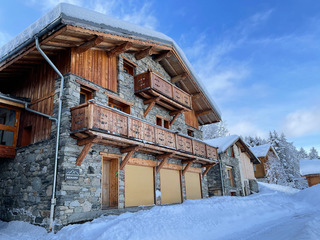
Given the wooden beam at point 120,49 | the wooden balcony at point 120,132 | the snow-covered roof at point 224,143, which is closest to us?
the wooden balcony at point 120,132

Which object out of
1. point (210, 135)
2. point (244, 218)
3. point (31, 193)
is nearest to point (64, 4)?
point (31, 193)

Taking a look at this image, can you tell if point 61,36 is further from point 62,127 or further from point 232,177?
point 232,177

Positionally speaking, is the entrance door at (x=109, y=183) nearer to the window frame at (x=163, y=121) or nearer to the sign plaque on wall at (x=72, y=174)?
the sign plaque on wall at (x=72, y=174)

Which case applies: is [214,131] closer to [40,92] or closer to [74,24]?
[40,92]

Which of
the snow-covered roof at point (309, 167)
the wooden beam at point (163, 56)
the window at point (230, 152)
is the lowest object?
the snow-covered roof at point (309, 167)

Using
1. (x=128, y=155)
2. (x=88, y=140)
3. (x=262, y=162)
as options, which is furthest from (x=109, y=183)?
(x=262, y=162)

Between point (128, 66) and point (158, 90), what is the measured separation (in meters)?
2.32

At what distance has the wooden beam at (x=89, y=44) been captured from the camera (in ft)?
32.0

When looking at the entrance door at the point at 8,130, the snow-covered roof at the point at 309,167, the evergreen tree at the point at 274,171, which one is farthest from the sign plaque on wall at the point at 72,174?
the evergreen tree at the point at 274,171

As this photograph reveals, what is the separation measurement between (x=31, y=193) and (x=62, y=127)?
2927 millimetres

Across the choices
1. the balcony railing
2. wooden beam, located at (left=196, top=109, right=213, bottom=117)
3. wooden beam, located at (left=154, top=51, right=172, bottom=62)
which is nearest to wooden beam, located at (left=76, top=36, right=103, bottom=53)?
the balcony railing

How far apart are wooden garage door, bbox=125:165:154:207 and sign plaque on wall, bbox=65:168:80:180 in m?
2.77

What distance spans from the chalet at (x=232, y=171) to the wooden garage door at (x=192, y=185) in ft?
10.7

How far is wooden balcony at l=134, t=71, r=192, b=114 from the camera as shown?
13.0 m
